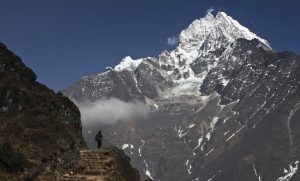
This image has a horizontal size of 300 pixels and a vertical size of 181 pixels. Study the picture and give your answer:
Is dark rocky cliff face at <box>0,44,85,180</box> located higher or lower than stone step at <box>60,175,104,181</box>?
higher

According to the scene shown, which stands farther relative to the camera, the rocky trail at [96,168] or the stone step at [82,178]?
the rocky trail at [96,168]

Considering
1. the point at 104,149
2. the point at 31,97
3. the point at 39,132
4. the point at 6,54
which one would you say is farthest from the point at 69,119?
the point at 104,149

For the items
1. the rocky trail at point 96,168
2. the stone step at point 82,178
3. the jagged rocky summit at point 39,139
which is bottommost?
the stone step at point 82,178

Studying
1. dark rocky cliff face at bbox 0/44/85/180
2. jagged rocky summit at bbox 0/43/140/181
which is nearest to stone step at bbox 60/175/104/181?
jagged rocky summit at bbox 0/43/140/181

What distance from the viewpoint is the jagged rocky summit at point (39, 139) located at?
45719 mm

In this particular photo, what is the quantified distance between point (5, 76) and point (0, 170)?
26.6 metres

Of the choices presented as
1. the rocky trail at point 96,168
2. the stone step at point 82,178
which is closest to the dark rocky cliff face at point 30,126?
the rocky trail at point 96,168

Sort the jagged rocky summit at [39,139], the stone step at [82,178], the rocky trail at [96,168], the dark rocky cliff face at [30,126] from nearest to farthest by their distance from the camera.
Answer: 1. the stone step at [82,178]
2. the rocky trail at [96,168]
3. the jagged rocky summit at [39,139]
4. the dark rocky cliff face at [30,126]

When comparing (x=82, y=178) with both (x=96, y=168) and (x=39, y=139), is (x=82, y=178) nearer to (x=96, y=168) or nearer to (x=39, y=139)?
(x=96, y=168)

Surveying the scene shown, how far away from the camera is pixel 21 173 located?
46.2 metres

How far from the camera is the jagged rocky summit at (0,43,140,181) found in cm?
4572

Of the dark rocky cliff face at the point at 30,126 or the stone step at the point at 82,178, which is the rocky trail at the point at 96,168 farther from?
the dark rocky cliff face at the point at 30,126

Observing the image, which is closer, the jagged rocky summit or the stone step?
the stone step

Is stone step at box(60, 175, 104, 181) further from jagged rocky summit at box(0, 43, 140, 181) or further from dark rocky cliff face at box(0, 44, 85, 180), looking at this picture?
dark rocky cliff face at box(0, 44, 85, 180)
